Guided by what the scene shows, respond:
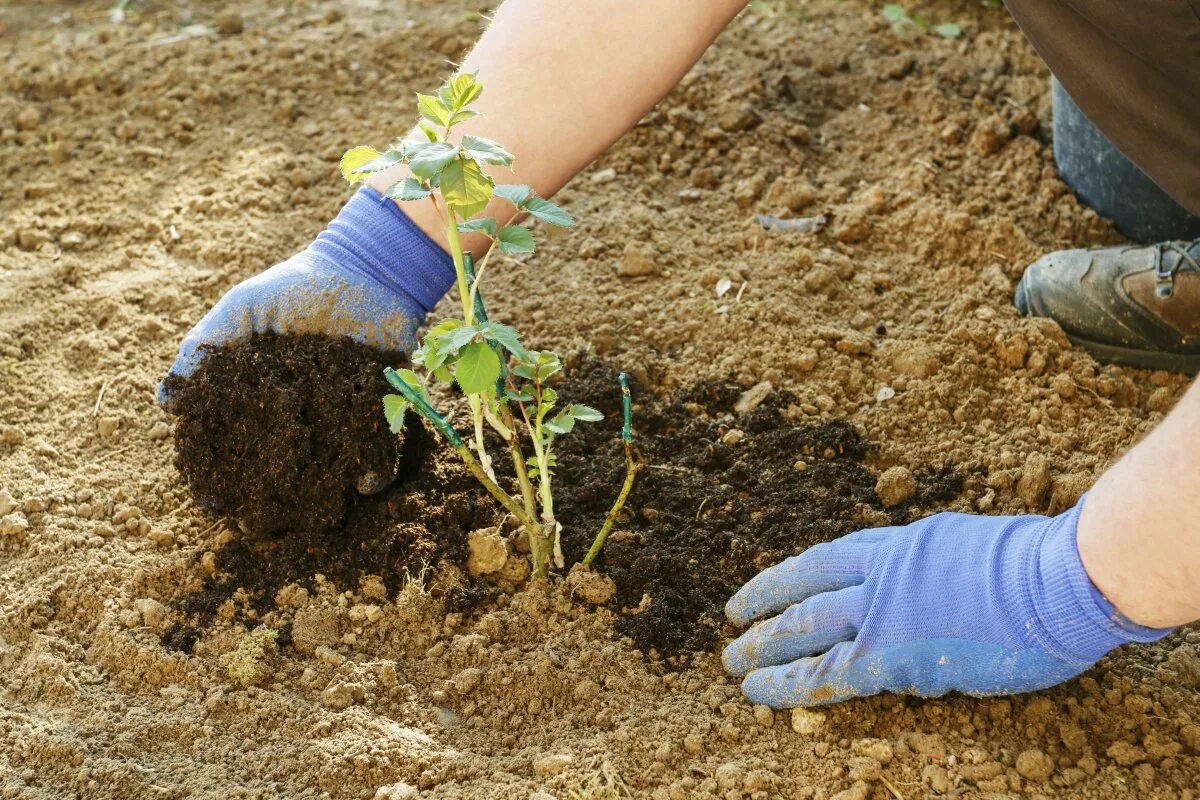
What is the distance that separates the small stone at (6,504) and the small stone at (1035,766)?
178cm

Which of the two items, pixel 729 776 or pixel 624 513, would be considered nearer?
pixel 729 776

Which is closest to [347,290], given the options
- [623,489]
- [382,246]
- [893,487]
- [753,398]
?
[382,246]

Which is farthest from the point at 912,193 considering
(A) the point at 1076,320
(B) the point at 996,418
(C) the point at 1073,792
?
(C) the point at 1073,792

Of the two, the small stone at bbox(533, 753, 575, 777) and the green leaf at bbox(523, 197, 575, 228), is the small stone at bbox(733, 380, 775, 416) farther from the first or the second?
the small stone at bbox(533, 753, 575, 777)

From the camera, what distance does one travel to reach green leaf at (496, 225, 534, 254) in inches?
66.1

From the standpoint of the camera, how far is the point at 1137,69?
1.92 m

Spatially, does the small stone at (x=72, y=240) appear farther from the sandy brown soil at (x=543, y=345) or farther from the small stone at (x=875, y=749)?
the small stone at (x=875, y=749)

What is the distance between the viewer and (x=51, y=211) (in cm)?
288

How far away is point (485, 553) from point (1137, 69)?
54.0 inches

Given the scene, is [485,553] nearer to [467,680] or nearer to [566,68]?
[467,680]

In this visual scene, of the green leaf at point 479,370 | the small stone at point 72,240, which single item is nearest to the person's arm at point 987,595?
the green leaf at point 479,370

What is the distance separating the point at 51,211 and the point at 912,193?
2136 mm

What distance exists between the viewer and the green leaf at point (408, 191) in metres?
1.58

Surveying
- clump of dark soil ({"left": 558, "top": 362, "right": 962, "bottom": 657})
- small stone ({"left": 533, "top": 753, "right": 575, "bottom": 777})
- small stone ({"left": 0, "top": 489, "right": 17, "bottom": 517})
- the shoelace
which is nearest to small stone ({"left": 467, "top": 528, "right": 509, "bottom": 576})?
clump of dark soil ({"left": 558, "top": 362, "right": 962, "bottom": 657})
